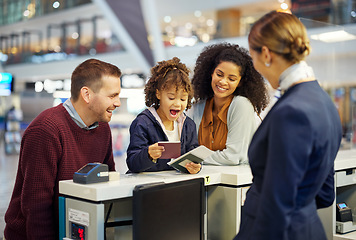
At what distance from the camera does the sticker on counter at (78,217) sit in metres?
2.00

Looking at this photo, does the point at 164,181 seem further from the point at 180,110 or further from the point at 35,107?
the point at 35,107

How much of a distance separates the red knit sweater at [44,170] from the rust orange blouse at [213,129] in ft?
3.33

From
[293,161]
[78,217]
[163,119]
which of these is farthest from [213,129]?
[293,161]

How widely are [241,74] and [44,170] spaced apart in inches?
60.2

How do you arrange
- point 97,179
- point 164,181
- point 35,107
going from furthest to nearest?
point 35,107, point 164,181, point 97,179

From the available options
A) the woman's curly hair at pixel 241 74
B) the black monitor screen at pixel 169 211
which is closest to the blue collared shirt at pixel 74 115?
the black monitor screen at pixel 169 211

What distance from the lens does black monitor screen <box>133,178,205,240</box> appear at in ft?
6.43

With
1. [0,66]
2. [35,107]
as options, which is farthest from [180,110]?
[0,66]

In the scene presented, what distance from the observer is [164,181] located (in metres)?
2.23

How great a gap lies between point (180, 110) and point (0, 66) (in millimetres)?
25173

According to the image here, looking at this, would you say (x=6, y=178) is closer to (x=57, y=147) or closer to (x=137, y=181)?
(x=57, y=147)

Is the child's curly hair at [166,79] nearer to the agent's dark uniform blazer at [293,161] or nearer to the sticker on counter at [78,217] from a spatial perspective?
the sticker on counter at [78,217]

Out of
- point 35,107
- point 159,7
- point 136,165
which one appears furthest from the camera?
point 159,7

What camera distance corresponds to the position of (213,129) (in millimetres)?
3205
